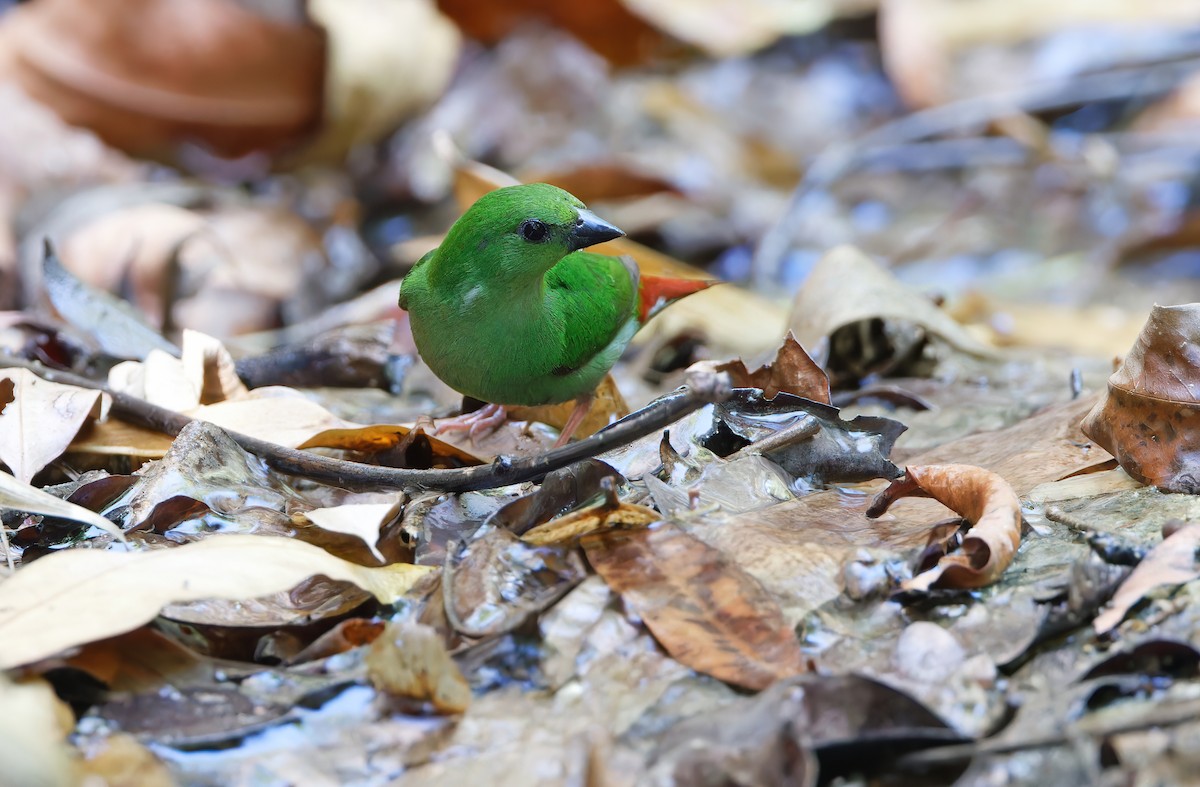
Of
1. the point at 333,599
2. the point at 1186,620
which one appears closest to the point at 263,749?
the point at 333,599

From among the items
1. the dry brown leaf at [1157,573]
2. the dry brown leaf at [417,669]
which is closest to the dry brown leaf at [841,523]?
the dry brown leaf at [1157,573]

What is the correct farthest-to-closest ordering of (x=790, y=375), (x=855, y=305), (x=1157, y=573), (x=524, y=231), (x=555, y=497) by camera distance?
1. (x=855, y=305)
2. (x=524, y=231)
3. (x=790, y=375)
4. (x=555, y=497)
5. (x=1157, y=573)

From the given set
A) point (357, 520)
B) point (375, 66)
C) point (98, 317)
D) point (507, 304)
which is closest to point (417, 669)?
point (357, 520)

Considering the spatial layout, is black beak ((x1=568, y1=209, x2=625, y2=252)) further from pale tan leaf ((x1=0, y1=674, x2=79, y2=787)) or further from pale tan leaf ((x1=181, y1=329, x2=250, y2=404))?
pale tan leaf ((x1=0, y1=674, x2=79, y2=787))

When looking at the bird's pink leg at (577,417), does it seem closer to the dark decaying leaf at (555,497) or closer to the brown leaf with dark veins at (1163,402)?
the dark decaying leaf at (555,497)

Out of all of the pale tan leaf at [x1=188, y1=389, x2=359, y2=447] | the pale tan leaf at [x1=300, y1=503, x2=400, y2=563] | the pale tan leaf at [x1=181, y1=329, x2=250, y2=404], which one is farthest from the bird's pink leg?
the pale tan leaf at [x1=300, y1=503, x2=400, y2=563]

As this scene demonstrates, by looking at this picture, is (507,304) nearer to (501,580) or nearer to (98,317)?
(501,580)
